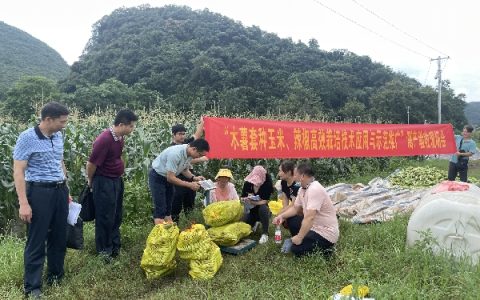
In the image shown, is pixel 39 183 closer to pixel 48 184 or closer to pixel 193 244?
pixel 48 184

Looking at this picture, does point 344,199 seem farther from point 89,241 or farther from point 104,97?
point 104,97

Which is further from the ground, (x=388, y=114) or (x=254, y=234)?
(x=388, y=114)

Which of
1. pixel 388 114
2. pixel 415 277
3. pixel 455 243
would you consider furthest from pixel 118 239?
pixel 388 114

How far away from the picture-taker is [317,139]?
25.8 ft

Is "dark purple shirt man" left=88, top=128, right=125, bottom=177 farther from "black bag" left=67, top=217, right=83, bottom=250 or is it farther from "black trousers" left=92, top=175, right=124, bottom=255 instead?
"black bag" left=67, top=217, right=83, bottom=250

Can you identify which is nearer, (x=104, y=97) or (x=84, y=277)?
(x=84, y=277)

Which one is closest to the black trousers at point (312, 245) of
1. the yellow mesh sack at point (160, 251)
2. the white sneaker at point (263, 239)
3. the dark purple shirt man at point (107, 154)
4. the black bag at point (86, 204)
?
the white sneaker at point (263, 239)

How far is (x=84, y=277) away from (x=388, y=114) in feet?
112

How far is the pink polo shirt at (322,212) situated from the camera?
13.0 ft

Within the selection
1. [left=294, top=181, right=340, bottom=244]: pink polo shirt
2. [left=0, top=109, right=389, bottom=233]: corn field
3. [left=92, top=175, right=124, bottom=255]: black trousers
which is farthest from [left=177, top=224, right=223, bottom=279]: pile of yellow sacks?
[left=0, top=109, right=389, bottom=233]: corn field

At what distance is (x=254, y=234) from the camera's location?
205 inches

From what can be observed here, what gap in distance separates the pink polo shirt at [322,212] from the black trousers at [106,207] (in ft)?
6.69

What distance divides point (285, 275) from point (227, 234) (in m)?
0.94

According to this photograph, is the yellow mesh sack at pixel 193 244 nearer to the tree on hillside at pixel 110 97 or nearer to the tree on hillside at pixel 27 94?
the tree on hillside at pixel 27 94
